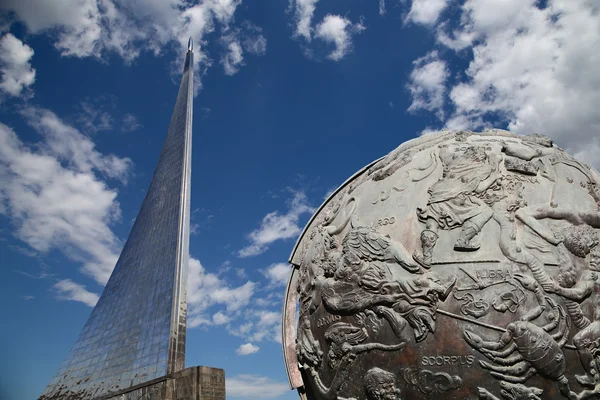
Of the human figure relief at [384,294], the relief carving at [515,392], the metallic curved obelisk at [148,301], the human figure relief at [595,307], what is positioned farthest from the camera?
the metallic curved obelisk at [148,301]

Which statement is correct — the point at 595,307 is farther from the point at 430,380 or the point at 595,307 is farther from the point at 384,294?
the point at 384,294

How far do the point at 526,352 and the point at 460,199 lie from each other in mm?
1305

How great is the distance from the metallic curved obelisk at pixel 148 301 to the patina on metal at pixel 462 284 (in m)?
14.3

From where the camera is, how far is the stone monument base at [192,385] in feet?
37.7

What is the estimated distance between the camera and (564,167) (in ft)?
14.5

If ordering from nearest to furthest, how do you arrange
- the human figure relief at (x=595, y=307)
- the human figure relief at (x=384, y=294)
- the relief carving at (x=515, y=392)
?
Answer: the relief carving at (x=515, y=392)
the human figure relief at (x=595, y=307)
the human figure relief at (x=384, y=294)

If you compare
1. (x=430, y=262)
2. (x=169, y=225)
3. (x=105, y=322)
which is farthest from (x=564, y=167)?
(x=105, y=322)

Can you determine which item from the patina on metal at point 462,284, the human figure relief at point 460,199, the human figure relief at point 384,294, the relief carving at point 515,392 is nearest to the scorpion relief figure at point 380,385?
the patina on metal at point 462,284

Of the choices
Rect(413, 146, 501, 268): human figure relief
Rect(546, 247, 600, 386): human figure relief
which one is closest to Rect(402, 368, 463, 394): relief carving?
Rect(413, 146, 501, 268): human figure relief

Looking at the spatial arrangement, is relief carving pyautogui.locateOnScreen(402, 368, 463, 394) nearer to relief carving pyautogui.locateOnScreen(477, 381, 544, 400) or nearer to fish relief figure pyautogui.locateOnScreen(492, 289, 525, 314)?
relief carving pyautogui.locateOnScreen(477, 381, 544, 400)

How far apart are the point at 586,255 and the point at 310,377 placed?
260 centimetres

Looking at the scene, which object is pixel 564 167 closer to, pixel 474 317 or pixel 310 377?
pixel 474 317

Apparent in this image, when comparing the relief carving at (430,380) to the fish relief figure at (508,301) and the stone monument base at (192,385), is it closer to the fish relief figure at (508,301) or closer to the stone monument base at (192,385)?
the fish relief figure at (508,301)

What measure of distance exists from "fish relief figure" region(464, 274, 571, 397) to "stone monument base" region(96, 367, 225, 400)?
371 inches
